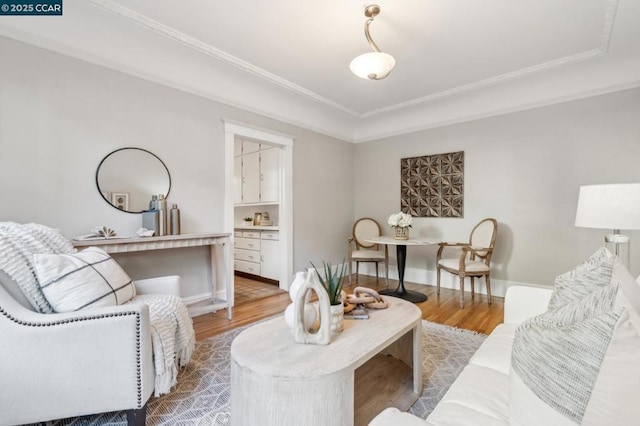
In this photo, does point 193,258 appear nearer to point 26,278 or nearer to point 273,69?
point 26,278

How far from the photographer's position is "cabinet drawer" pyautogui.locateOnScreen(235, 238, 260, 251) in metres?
4.66

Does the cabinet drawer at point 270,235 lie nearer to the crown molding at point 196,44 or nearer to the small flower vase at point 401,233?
the small flower vase at point 401,233

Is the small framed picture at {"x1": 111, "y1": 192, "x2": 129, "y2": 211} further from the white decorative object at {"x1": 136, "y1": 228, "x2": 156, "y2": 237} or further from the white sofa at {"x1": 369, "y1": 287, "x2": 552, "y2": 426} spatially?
the white sofa at {"x1": 369, "y1": 287, "x2": 552, "y2": 426}

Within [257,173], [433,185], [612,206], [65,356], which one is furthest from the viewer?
[257,173]

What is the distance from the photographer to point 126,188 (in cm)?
266

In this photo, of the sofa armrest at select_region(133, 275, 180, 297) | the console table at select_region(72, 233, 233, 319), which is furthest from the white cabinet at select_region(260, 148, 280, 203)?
A: the sofa armrest at select_region(133, 275, 180, 297)

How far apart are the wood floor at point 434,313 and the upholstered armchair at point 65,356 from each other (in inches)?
45.0

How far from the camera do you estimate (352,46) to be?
9.11 ft

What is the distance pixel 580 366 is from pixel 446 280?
12.6ft

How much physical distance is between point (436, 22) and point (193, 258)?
3186 mm

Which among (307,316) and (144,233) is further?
(144,233)

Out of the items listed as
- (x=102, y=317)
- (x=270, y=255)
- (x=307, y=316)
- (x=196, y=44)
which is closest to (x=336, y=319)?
(x=307, y=316)

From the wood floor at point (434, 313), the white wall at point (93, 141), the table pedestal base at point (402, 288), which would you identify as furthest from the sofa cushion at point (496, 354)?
the white wall at point (93, 141)

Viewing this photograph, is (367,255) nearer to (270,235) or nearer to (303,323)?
(270,235)
